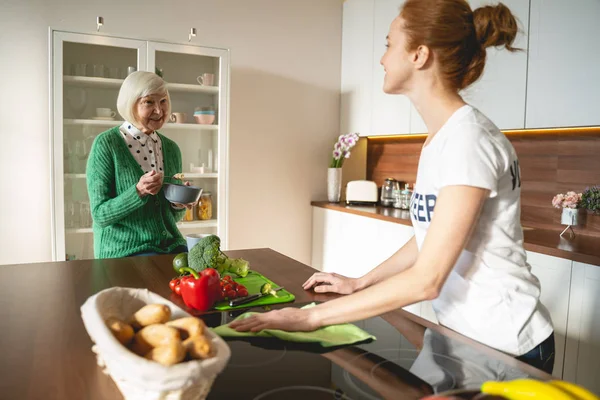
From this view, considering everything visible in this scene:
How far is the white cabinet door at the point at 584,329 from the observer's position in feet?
6.37

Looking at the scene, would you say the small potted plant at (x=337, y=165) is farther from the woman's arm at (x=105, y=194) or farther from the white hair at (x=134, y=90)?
the woman's arm at (x=105, y=194)

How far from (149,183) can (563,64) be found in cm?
197

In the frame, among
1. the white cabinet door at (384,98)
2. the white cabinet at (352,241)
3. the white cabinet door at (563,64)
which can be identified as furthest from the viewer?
the white cabinet door at (384,98)

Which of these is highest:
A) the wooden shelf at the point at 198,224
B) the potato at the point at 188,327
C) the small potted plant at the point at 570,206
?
the small potted plant at the point at 570,206

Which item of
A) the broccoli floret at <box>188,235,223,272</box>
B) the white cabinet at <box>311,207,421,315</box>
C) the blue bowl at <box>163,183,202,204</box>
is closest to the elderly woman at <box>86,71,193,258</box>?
the blue bowl at <box>163,183,202,204</box>

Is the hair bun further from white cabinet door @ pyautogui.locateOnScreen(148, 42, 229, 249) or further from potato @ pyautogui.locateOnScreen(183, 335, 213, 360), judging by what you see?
white cabinet door @ pyautogui.locateOnScreen(148, 42, 229, 249)

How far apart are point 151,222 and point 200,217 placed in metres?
1.29

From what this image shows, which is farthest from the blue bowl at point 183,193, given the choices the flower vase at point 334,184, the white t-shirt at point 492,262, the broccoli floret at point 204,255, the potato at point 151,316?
the flower vase at point 334,184

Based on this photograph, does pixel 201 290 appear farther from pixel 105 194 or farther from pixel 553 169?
pixel 553 169

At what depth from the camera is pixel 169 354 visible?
0.63 metres

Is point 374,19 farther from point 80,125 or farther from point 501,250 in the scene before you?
point 501,250

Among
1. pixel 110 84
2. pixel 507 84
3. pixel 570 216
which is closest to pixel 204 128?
pixel 110 84

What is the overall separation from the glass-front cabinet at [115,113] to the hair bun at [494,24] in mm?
2440

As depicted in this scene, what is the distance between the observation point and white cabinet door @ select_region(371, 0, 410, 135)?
11.3ft
